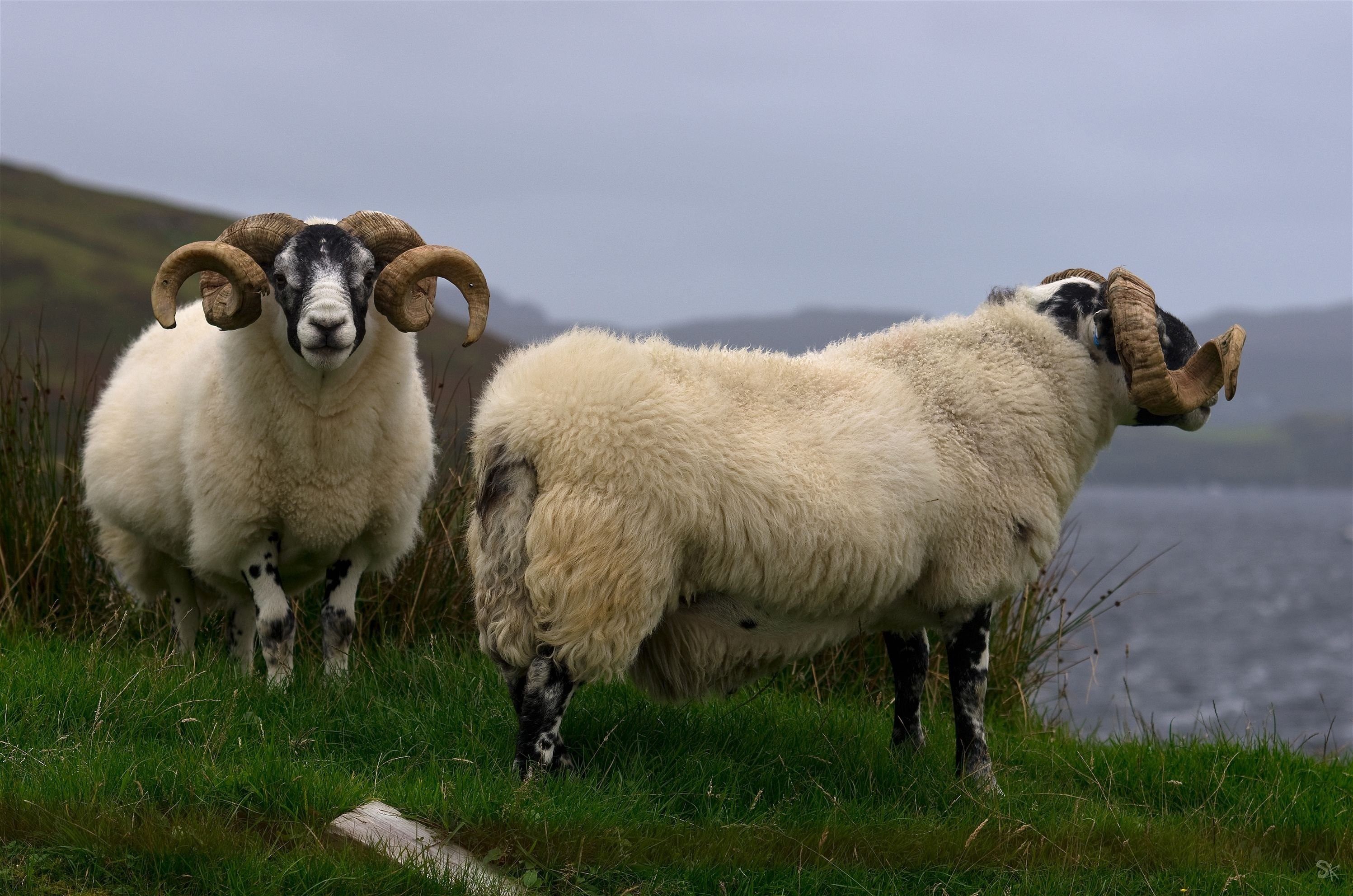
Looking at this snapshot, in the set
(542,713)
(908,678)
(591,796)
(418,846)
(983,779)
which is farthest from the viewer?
(908,678)

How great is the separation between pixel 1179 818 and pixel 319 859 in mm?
3910

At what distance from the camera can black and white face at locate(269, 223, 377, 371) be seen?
5.57 meters

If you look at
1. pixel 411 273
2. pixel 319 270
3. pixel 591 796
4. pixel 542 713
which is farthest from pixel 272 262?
pixel 591 796

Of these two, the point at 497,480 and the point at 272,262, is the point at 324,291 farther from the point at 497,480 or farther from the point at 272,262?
the point at 497,480

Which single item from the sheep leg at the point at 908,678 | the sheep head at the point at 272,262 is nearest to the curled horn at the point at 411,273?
the sheep head at the point at 272,262

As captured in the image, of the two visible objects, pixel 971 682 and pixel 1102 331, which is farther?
pixel 1102 331

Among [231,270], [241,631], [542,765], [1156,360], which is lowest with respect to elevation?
[241,631]

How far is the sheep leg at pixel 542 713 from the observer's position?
4652 millimetres

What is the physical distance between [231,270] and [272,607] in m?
1.66

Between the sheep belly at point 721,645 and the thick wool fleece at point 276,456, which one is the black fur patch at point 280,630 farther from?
the sheep belly at point 721,645

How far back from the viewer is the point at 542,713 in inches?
184

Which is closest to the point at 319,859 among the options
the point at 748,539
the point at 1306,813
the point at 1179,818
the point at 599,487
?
the point at 599,487

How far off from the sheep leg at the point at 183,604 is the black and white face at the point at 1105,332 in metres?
4.85

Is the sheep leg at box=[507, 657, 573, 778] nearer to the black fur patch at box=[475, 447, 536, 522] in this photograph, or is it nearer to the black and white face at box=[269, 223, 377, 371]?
the black fur patch at box=[475, 447, 536, 522]
